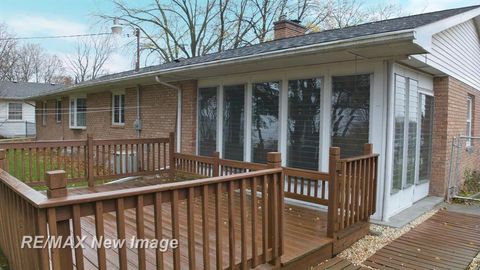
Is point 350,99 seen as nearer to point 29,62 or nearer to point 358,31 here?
point 358,31

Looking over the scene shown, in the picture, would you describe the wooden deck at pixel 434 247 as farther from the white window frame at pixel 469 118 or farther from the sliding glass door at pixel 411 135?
the white window frame at pixel 469 118

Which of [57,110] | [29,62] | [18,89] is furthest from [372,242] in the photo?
[29,62]

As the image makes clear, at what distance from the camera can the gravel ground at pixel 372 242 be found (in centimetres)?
386

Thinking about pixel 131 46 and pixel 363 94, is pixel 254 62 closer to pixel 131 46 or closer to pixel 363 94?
pixel 363 94

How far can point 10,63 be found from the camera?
31328mm

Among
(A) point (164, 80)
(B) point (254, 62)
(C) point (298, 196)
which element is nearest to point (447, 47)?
(B) point (254, 62)

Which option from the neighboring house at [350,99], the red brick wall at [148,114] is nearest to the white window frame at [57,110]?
the red brick wall at [148,114]

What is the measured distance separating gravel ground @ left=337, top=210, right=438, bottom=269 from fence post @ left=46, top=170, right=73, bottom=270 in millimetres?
2967

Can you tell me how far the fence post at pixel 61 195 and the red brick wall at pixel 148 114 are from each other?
574 centimetres

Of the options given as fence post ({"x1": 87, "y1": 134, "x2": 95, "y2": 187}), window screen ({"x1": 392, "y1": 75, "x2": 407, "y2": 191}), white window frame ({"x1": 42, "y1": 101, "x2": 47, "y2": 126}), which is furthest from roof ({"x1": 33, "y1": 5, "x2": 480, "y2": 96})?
white window frame ({"x1": 42, "y1": 101, "x2": 47, "y2": 126})

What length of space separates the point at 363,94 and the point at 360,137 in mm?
647

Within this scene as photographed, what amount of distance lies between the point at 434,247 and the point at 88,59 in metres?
38.8

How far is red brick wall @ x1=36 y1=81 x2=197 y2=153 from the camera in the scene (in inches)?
302

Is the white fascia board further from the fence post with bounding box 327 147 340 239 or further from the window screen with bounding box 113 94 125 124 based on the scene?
the window screen with bounding box 113 94 125 124
